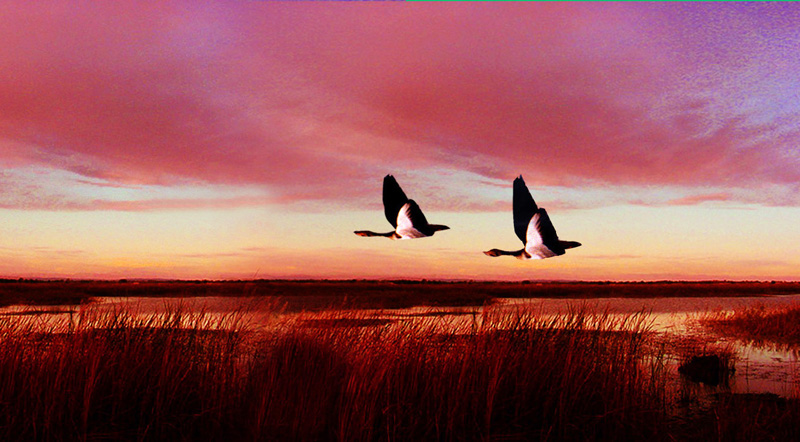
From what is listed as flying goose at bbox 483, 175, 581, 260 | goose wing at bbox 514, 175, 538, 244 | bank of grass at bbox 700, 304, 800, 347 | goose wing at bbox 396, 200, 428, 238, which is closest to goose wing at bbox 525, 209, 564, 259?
flying goose at bbox 483, 175, 581, 260

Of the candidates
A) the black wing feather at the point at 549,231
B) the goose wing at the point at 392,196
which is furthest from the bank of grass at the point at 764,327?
the goose wing at the point at 392,196

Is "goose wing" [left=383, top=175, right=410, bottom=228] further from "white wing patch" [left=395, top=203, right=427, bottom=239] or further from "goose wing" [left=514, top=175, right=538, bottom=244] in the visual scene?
"goose wing" [left=514, top=175, right=538, bottom=244]

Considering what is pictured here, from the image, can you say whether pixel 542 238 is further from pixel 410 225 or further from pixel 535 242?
pixel 410 225

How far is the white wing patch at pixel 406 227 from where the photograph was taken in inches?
212

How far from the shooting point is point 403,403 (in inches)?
248

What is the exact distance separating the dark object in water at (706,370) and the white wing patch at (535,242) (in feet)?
23.0

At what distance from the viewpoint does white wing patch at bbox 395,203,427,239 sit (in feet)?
17.7

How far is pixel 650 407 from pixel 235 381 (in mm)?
4970

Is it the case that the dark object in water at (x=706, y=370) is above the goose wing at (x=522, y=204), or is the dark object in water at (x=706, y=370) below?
below

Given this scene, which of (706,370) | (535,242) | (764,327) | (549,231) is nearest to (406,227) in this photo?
(535,242)

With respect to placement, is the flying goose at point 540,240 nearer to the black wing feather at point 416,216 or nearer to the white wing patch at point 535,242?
the white wing patch at point 535,242

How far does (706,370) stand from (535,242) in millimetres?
7387

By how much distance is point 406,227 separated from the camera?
5.44 metres

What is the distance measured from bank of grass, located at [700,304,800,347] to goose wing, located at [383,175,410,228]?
14.9 m
